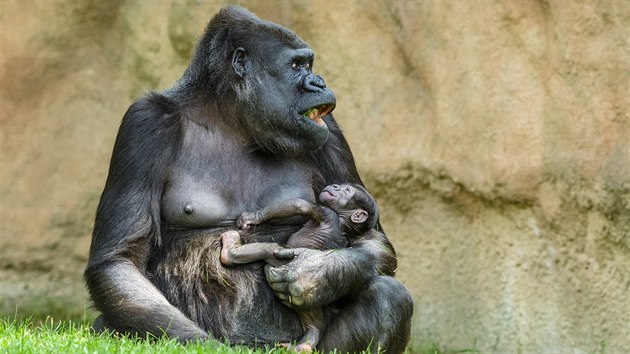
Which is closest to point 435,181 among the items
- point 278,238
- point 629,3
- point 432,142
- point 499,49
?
point 432,142

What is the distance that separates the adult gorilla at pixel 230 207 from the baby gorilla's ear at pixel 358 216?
0.36 ft

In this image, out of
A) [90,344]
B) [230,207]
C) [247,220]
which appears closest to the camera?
[90,344]

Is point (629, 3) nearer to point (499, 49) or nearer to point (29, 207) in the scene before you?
point (499, 49)

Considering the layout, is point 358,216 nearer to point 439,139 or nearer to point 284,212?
point 284,212

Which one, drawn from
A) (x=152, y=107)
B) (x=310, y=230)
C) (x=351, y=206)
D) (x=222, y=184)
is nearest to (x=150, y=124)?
(x=152, y=107)

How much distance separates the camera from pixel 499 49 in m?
8.70

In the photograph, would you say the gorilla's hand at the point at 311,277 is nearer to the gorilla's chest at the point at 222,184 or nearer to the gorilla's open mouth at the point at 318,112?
the gorilla's chest at the point at 222,184

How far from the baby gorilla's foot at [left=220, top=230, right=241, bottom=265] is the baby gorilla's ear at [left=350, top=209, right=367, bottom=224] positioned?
0.65 metres

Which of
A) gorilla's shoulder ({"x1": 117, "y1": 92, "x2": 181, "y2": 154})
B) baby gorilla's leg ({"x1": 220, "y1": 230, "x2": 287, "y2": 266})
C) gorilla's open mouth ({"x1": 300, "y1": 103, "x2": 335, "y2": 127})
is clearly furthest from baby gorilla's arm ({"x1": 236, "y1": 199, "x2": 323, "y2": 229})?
gorilla's shoulder ({"x1": 117, "y1": 92, "x2": 181, "y2": 154})

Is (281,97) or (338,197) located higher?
(281,97)

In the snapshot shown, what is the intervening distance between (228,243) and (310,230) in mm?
438

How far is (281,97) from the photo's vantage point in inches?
272

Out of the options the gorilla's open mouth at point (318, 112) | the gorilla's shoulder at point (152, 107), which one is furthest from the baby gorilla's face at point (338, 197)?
the gorilla's shoulder at point (152, 107)

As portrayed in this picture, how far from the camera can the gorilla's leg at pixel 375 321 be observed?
649cm
